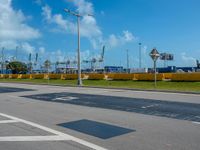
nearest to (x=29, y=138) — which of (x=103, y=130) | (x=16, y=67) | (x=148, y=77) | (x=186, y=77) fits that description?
(x=103, y=130)

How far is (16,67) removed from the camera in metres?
138

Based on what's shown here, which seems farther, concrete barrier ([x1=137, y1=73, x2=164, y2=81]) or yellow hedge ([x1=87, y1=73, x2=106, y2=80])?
yellow hedge ([x1=87, y1=73, x2=106, y2=80])

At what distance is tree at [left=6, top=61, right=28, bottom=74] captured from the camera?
447 feet

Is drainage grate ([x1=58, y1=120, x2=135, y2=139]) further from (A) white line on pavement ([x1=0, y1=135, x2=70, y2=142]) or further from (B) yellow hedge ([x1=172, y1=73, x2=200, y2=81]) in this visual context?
(B) yellow hedge ([x1=172, y1=73, x2=200, y2=81])

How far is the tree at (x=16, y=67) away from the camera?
447ft

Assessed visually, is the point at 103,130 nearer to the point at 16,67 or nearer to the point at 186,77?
the point at 186,77

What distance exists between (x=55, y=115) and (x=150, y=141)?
17.0ft

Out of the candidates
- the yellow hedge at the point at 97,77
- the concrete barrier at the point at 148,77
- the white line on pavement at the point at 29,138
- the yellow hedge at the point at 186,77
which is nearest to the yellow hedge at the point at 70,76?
the yellow hedge at the point at 97,77

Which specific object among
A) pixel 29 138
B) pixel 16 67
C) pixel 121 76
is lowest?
pixel 29 138

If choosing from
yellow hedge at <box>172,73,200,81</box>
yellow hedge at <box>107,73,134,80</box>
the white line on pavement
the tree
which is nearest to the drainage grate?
the white line on pavement

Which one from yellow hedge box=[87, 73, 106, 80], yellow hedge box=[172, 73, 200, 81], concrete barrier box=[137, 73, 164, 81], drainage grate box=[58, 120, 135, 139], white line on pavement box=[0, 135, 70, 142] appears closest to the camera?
white line on pavement box=[0, 135, 70, 142]

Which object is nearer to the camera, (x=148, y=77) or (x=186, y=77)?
(x=186, y=77)

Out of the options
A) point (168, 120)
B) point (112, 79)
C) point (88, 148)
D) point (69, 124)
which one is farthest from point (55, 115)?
point (112, 79)

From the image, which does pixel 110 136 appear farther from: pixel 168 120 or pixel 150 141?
pixel 168 120
